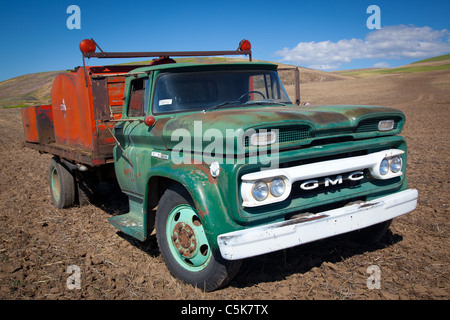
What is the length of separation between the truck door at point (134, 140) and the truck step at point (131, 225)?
0.29 m

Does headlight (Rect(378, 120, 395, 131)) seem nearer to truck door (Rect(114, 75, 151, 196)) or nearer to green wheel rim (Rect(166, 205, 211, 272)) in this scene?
green wheel rim (Rect(166, 205, 211, 272))

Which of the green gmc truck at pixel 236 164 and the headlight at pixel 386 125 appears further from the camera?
the headlight at pixel 386 125

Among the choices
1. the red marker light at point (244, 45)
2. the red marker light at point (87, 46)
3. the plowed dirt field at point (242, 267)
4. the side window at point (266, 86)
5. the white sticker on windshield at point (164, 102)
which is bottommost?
the plowed dirt field at point (242, 267)

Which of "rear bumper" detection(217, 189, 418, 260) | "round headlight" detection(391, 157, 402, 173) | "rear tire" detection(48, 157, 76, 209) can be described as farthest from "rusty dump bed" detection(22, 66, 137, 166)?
"round headlight" detection(391, 157, 402, 173)

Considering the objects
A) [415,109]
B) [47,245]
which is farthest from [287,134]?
[415,109]

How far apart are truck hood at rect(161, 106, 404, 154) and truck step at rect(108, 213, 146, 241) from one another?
0.97 meters

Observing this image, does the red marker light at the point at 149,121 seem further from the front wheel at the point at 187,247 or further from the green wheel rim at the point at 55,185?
the green wheel rim at the point at 55,185

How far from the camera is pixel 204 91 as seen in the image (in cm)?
394

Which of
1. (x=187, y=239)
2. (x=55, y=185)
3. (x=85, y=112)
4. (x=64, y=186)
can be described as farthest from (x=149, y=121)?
(x=55, y=185)

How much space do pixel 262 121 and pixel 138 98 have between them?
1835mm

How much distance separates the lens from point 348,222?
3.10 meters

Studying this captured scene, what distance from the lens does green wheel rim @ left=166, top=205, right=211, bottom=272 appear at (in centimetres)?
322

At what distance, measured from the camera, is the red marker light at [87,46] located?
178 inches

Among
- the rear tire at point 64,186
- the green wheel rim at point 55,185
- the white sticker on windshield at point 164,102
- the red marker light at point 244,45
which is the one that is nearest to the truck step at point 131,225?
the white sticker on windshield at point 164,102
